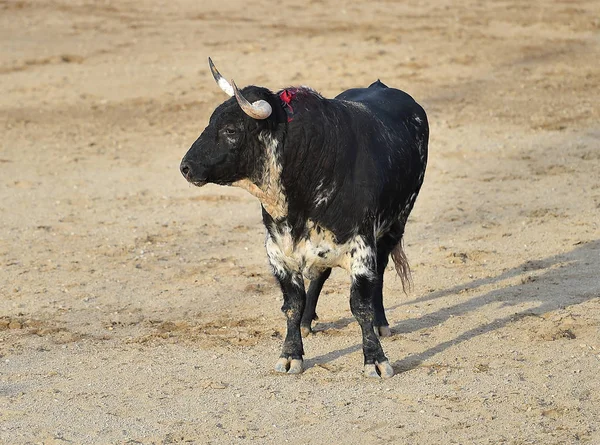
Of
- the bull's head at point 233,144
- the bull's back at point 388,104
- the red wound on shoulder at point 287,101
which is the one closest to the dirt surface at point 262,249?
the bull's head at point 233,144

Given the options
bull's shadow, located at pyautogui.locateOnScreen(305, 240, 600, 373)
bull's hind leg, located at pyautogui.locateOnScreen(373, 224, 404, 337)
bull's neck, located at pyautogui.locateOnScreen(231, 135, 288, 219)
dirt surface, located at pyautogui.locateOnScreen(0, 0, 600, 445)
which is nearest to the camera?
dirt surface, located at pyautogui.locateOnScreen(0, 0, 600, 445)

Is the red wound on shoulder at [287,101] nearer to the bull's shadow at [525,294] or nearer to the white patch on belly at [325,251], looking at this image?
the white patch on belly at [325,251]

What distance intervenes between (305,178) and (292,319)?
38.0 inches

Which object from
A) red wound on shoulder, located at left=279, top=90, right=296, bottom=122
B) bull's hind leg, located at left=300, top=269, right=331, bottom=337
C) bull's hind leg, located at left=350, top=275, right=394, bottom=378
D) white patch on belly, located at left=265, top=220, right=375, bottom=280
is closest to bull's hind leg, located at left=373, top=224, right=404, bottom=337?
bull's hind leg, located at left=300, top=269, right=331, bottom=337

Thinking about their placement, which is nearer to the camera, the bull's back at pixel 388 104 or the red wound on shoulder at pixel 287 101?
the red wound on shoulder at pixel 287 101

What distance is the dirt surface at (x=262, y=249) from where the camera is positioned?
22.5ft

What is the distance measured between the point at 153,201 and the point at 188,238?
54.9 inches

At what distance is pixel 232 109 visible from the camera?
7102 mm

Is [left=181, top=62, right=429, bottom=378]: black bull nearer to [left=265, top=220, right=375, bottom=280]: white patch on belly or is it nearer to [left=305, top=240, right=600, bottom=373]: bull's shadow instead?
[left=265, top=220, right=375, bottom=280]: white patch on belly

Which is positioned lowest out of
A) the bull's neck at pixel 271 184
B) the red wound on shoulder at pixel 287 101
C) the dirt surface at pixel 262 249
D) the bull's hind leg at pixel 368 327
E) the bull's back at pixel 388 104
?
the dirt surface at pixel 262 249

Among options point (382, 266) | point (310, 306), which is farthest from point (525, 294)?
point (310, 306)

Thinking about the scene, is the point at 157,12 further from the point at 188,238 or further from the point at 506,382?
the point at 506,382

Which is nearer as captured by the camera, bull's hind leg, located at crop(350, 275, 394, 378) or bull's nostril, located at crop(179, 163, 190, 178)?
bull's nostril, located at crop(179, 163, 190, 178)

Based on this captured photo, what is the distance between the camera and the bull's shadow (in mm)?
7914
